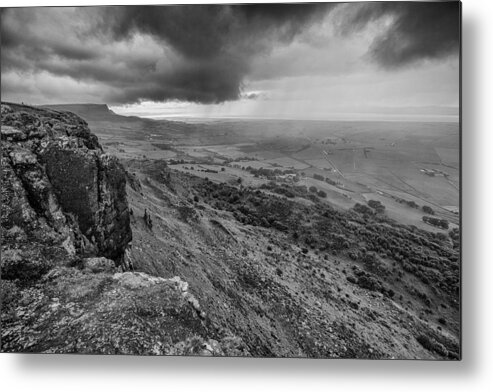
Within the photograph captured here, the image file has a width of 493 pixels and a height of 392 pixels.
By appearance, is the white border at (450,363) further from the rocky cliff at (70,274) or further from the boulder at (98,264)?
the boulder at (98,264)

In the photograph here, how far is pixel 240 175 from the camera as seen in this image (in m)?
4.73

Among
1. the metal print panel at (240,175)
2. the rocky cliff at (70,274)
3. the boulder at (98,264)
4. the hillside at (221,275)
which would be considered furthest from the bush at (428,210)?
the boulder at (98,264)

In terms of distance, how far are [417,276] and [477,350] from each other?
1137 mm

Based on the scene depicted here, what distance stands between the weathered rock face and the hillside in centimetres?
3

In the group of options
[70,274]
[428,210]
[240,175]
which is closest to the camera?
[70,274]

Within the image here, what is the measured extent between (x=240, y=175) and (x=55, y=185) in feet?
8.50

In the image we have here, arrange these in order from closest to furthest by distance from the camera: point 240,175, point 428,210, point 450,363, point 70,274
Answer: point 70,274
point 450,363
point 428,210
point 240,175

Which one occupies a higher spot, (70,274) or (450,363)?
(70,274)

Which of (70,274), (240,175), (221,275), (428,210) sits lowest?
(221,275)

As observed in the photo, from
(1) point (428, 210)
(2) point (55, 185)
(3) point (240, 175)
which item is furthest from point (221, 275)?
(1) point (428, 210)

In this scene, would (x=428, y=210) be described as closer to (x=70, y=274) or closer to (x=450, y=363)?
(x=450, y=363)

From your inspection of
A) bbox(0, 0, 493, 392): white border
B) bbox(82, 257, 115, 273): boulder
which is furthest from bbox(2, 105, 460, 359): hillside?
bbox(0, 0, 493, 392): white border

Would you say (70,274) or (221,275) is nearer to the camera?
(70,274)

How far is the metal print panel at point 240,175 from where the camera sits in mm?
3588
